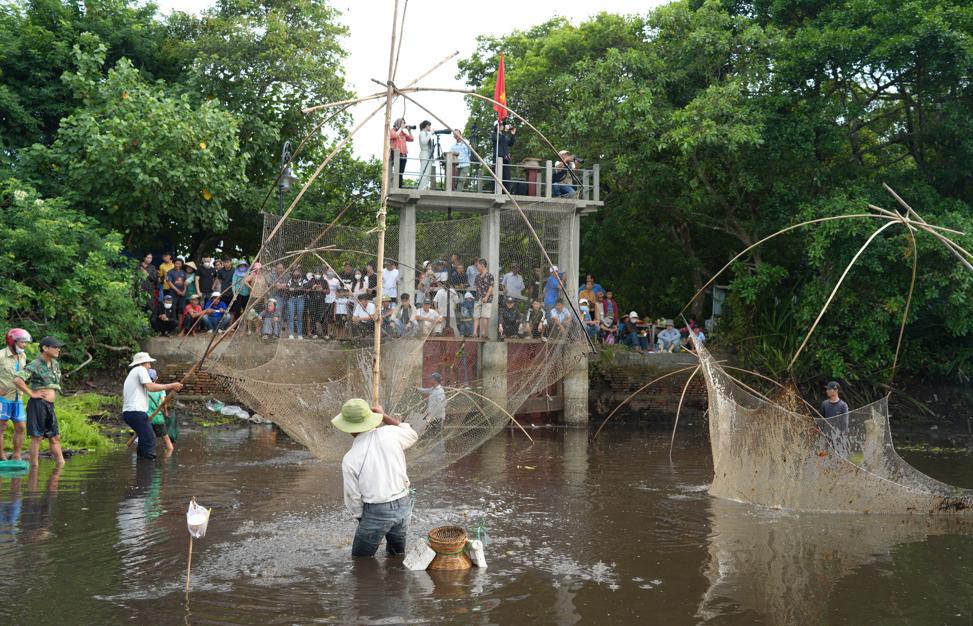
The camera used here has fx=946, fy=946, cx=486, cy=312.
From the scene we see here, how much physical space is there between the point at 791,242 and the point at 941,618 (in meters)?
15.7

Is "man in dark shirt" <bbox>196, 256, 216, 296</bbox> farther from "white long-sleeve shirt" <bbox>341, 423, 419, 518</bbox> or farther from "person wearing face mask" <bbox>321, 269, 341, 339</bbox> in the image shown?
"white long-sleeve shirt" <bbox>341, 423, 419, 518</bbox>

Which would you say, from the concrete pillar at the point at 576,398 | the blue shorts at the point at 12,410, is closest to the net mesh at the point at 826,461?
the blue shorts at the point at 12,410

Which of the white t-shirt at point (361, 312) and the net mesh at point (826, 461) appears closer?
the net mesh at point (826, 461)

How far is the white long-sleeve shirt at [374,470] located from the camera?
725cm

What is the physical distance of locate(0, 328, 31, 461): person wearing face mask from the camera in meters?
10.6

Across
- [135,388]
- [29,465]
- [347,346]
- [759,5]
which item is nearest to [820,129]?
[759,5]

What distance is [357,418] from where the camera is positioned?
287 inches

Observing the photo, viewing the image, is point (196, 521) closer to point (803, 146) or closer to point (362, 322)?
point (362, 322)

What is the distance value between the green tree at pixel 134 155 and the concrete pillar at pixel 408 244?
12.4 ft

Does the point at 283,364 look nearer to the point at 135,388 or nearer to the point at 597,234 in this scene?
the point at 135,388

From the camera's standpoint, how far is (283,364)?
1305 centimetres

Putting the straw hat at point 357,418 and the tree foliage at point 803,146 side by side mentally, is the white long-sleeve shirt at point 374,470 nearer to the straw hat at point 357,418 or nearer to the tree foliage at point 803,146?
the straw hat at point 357,418

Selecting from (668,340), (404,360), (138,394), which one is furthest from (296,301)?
(668,340)

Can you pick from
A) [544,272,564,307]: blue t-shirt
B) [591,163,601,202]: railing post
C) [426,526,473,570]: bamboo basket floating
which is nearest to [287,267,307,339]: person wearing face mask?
[544,272,564,307]: blue t-shirt
